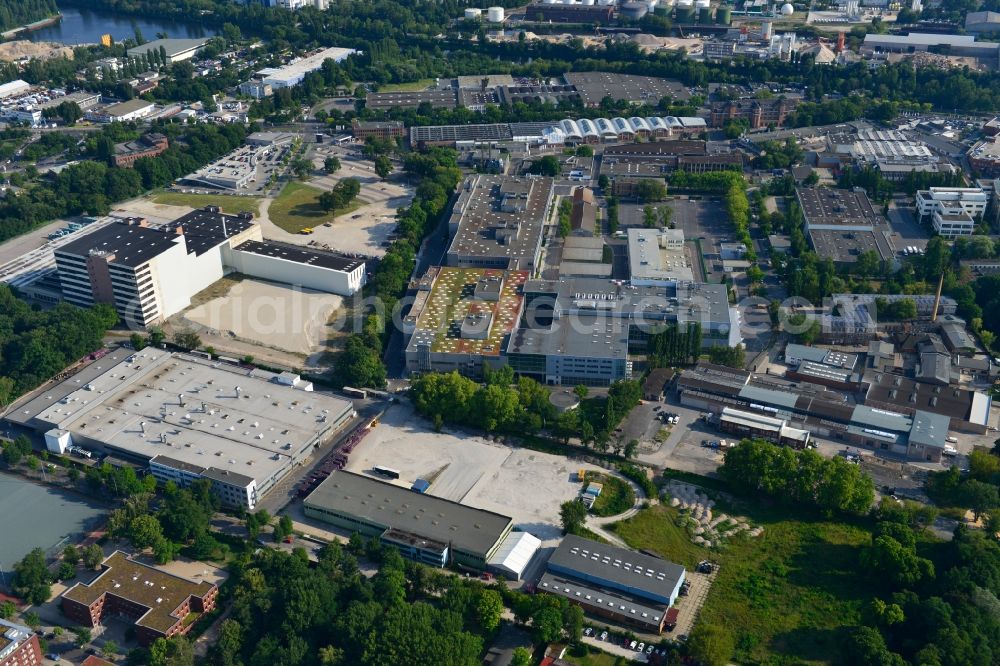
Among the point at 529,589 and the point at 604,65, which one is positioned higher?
the point at 604,65

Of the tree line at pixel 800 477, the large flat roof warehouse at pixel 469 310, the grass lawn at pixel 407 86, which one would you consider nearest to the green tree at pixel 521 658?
the tree line at pixel 800 477

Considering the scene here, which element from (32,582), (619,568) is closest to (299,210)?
(32,582)

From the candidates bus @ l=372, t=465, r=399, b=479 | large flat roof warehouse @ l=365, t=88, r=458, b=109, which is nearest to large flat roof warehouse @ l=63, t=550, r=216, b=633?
bus @ l=372, t=465, r=399, b=479

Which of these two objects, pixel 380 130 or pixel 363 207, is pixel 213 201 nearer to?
pixel 363 207

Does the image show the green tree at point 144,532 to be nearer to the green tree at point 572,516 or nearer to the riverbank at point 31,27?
the green tree at point 572,516

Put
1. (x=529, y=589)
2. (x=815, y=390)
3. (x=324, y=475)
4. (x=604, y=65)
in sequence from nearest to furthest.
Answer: (x=529, y=589)
(x=324, y=475)
(x=815, y=390)
(x=604, y=65)

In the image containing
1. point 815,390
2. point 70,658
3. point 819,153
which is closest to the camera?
point 70,658

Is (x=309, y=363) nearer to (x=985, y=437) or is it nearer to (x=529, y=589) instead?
(x=529, y=589)

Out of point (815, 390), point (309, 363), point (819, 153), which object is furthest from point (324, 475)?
point (819, 153)
